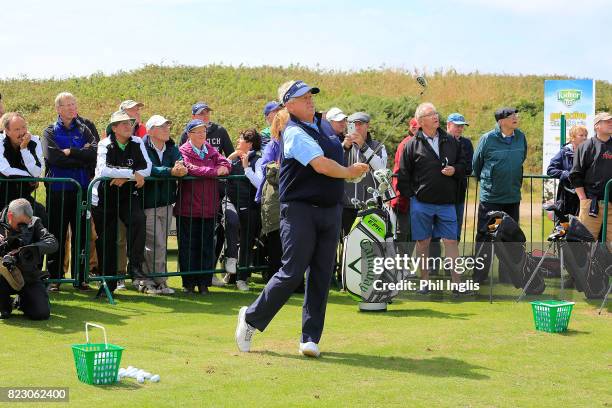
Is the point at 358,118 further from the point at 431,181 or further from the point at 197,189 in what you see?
the point at 197,189

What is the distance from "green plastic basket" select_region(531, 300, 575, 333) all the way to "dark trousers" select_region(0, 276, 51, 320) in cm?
474

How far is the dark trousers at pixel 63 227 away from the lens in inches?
452

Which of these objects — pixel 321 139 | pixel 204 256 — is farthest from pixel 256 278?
pixel 321 139

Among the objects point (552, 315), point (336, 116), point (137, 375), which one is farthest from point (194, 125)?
point (137, 375)

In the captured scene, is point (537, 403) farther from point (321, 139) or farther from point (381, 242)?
point (381, 242)

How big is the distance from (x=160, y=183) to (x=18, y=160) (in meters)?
1.64

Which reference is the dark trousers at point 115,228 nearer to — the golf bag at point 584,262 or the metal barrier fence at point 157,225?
the metal barrier fence at point 157,225

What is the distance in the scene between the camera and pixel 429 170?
1211cm

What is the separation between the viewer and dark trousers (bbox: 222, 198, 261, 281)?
1258cm

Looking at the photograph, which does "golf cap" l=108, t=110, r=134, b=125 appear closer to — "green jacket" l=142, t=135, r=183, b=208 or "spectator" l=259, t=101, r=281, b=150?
"green jacket" l=142, t=135, r=183, b=208

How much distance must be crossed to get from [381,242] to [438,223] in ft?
5.29

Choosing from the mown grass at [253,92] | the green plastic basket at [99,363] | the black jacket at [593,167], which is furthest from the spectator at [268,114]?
the mown grass at [253,92]

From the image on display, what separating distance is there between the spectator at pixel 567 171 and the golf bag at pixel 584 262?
1.15 metres

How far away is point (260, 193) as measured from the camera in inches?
488
